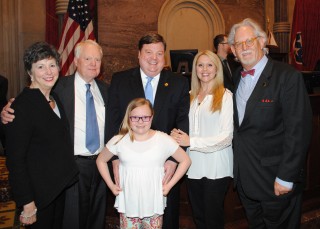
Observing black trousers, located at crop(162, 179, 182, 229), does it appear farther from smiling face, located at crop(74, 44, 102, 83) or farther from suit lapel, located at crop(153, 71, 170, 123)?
smiling face, located at crop(74, 44, 102, 83)

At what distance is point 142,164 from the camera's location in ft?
8.14

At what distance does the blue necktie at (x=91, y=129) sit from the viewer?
291cm

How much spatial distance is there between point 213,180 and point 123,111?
0.86 m

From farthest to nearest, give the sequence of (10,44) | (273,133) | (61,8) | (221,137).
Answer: (10,44), (61,8), (221,137), (273,133)

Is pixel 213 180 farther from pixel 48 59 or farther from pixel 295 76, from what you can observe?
pixel 48 59

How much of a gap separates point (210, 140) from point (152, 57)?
750 mm

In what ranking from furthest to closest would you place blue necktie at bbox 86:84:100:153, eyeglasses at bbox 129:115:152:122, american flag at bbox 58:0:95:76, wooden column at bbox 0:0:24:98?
wooden column at bbox 0:0:24:98
american flag at bbox 58:0:95:76
blue necktie at bbox 86:84:100:153
eyeglasses at bbox 129:115:152:122

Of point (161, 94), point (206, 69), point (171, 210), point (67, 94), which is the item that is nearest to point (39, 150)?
point (67, 94)

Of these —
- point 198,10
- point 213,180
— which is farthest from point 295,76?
point 198,10

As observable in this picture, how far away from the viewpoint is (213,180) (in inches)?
110

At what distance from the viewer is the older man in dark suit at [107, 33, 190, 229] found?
9.01ft

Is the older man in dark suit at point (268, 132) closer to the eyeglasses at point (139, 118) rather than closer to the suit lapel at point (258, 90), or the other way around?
the suit lapel at point (258, 90)

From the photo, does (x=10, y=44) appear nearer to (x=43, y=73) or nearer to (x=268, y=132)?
(x=43, y=73)

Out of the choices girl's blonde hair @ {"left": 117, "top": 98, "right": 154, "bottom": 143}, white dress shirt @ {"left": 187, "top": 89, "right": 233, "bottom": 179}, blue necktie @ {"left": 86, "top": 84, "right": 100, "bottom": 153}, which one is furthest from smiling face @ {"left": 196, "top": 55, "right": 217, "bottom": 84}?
blue necktie @ {"left": 86, "top": 84, "right": 100, "bottom": 153}
